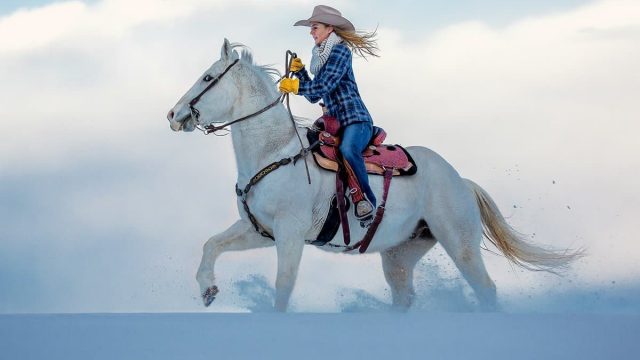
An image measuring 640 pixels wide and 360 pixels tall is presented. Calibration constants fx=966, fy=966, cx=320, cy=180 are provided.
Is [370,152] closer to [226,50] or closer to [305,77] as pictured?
[305,77]

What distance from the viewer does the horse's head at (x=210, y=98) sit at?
7859 mm

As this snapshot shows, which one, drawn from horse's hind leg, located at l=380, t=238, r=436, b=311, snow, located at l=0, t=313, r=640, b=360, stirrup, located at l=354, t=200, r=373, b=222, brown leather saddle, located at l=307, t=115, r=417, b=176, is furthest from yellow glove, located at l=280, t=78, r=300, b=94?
snow, located at l=0, t=313, r=640, b=360

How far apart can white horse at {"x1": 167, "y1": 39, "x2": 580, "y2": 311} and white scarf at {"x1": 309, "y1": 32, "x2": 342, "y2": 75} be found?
1.29 ft

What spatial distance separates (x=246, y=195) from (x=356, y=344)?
3.15 m

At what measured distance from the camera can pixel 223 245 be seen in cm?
807

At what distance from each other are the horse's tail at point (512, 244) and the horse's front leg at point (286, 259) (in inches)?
89.2

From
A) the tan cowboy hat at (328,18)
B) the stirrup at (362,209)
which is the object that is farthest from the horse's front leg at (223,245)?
the tan cowboy hat at (328,18)

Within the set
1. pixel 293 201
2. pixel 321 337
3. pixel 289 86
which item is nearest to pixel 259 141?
pixel 289 86

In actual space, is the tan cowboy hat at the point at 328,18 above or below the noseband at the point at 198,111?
above

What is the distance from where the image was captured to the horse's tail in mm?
9188

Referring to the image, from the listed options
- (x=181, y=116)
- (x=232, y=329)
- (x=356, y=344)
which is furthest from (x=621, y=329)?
(x=181, y=116)

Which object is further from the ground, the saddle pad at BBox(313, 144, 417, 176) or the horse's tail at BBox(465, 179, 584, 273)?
the saddle pad at BBox(313, 144, 417, 176)

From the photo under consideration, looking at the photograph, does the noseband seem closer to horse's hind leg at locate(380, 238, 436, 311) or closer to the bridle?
the bridle

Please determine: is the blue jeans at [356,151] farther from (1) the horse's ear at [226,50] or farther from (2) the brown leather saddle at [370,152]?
(1) the horse's ear at [226,50]
